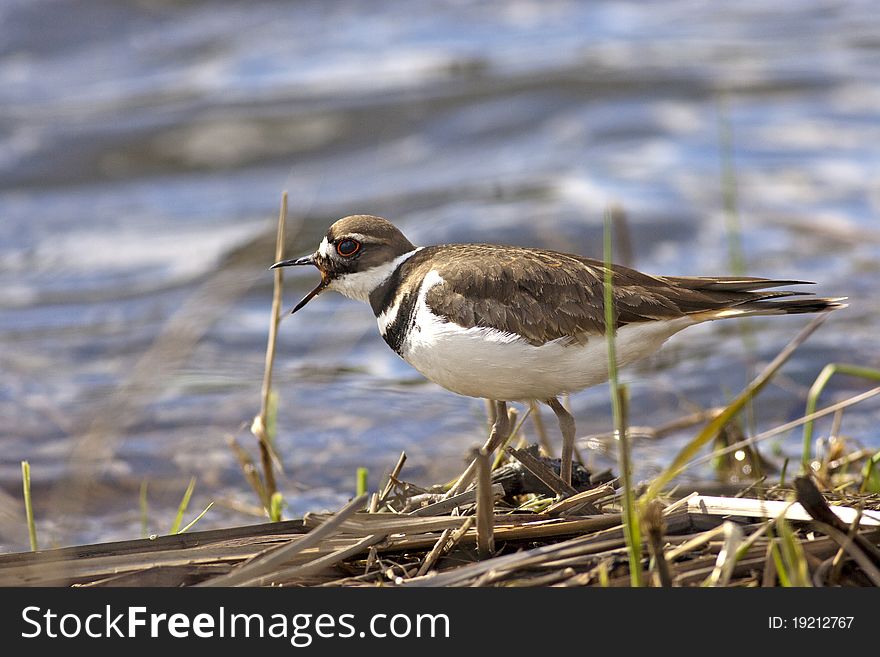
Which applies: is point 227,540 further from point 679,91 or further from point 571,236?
point 679,91

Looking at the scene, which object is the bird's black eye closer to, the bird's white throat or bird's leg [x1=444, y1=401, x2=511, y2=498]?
the bird's white throat

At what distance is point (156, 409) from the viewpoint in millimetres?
8219

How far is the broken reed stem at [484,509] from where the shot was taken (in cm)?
407

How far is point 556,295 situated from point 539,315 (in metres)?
0.13

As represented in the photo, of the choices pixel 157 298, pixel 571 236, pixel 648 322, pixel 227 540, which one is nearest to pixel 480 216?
pixel 571 236

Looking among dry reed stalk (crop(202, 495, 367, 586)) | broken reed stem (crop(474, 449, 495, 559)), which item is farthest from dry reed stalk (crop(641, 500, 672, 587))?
dry reed stalk (crop(202, 495, 367, 586))

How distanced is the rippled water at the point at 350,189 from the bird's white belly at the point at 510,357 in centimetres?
99

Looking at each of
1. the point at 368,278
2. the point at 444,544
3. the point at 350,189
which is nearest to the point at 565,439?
the point at 444,544

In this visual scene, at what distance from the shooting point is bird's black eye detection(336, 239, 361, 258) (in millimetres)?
5445

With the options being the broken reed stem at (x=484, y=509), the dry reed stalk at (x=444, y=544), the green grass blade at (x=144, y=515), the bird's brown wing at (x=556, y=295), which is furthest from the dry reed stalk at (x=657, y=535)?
the green grass blade at (x=144, y=515)

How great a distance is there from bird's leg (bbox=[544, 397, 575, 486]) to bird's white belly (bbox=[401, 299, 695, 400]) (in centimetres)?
13

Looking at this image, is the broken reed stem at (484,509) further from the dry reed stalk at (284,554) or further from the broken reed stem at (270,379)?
the broken reed stem at (270,379)

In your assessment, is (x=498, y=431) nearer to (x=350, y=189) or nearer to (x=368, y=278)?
(x=368, y=278)
